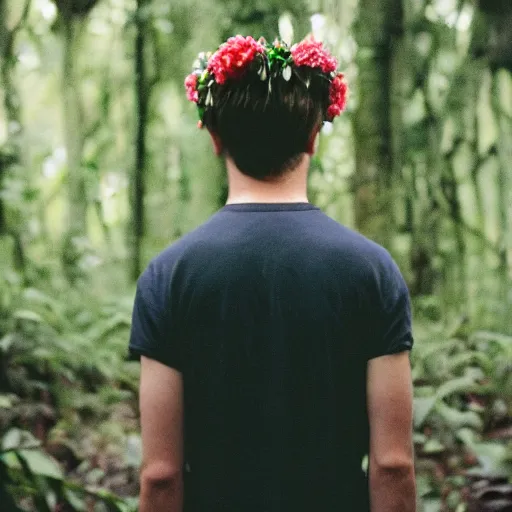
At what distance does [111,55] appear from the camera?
5172mm

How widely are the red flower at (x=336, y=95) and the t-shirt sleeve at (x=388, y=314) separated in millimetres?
415

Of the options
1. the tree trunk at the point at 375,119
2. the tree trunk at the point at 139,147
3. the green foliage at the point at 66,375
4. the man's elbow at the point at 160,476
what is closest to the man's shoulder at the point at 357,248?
the man's elbow at the point at 160,476

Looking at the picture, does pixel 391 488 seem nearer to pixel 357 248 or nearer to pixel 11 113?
pixel 357 248

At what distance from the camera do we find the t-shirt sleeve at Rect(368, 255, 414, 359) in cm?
160

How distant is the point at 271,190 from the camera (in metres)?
1.67

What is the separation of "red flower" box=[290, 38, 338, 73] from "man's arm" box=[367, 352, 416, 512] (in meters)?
0.68

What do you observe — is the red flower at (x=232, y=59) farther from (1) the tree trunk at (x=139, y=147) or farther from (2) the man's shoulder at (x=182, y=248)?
(1) the tree trunk at (x=139, y=147)

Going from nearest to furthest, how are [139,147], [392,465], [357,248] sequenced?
[357,248] < [392,465] < [139,147]

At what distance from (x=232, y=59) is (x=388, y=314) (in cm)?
66

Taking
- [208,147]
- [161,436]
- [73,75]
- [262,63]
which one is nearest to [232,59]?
[262,63]

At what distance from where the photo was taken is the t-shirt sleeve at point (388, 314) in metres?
1.60

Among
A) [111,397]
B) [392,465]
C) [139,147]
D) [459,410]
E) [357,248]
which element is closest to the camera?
[357,248]

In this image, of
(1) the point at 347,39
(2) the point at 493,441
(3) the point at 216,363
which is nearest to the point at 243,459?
(3) the point at 216,363

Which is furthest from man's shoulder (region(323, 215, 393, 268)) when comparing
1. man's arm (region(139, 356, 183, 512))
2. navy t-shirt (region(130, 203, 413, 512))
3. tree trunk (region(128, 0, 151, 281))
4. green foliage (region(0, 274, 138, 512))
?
tree trunk (region(128, 0, 151, 281))
